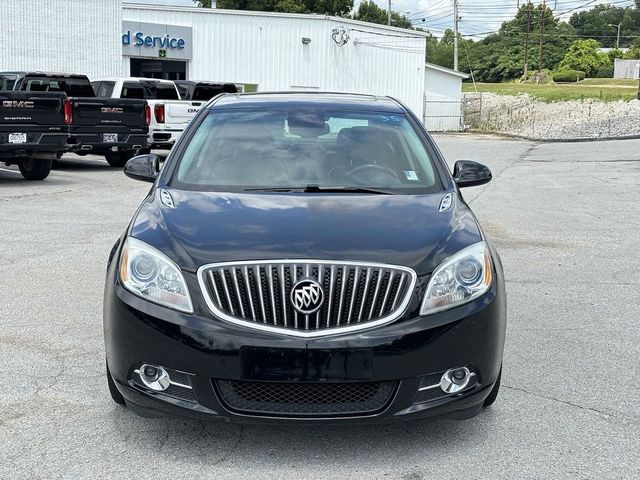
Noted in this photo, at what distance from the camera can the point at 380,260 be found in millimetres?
3840

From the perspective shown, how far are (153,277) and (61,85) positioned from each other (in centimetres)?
1691

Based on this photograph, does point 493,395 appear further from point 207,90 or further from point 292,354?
point 207,90

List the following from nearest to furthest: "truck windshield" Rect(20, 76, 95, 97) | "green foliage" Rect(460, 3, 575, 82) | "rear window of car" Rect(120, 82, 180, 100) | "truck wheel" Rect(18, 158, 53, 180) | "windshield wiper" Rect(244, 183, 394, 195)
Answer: "windshield wiper" Rect(244, 183, 394, 195)
"truck wheel" Rect(18, 158, 53, 180)
"truck windshield" Rect(20, 76, 95, 97)
"rear window of car" Rect(120, 82, 180, 100)
"green foliage" Rect(460, 3, 575, 82)

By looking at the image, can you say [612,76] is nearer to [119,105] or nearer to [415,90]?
[415,90]

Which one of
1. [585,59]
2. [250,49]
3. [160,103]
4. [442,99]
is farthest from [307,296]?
[585,59]

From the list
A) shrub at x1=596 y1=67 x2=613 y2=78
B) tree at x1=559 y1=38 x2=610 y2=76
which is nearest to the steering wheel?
tree at x1=559 y1=38 x2=610 y2=76

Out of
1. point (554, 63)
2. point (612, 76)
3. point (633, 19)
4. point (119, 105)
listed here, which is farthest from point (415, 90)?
point (633, 19)

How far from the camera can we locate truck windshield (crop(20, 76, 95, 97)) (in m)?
19.0

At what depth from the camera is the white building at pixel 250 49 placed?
31688 mm

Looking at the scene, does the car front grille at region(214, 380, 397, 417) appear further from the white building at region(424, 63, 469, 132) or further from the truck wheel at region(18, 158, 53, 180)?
the white building at region(424, 63, 469, 132)

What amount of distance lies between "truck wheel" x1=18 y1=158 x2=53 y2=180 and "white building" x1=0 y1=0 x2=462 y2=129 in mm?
15112

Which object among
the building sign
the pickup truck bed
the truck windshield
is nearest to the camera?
the pickup truck bed

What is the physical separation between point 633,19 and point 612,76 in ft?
198

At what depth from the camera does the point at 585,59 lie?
112m
